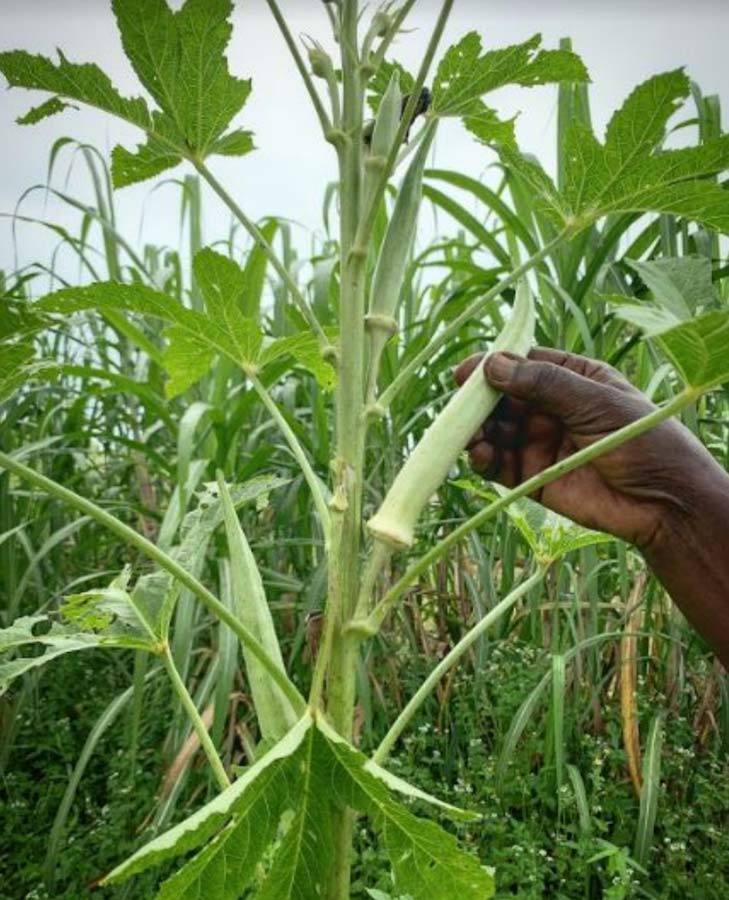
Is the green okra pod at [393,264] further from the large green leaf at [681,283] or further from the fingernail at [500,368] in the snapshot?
the large green leaf at [681,283]

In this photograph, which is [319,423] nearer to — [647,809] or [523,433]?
[523,433]

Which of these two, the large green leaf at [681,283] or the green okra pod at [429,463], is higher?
the large green leaf at [681,283]

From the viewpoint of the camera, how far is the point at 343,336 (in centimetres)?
74

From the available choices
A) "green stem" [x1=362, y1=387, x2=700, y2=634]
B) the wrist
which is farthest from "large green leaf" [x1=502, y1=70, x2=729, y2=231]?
the wrist

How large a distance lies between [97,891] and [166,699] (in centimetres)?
44

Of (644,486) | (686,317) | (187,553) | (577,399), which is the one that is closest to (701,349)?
(686,317)

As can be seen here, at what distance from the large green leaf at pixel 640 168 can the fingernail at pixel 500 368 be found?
0.46ft

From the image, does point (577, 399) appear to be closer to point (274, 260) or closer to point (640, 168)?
point (640, 168)

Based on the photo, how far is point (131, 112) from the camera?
30.7 inches

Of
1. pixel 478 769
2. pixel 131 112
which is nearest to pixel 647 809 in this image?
pixel 478 769

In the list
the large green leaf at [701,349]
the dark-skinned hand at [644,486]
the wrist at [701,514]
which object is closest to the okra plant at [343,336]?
the large green leaf at [701,349]

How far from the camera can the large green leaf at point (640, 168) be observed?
0.72 meters

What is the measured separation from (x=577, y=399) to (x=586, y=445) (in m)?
0.08

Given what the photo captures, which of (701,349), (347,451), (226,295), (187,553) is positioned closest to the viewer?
(701,349)
